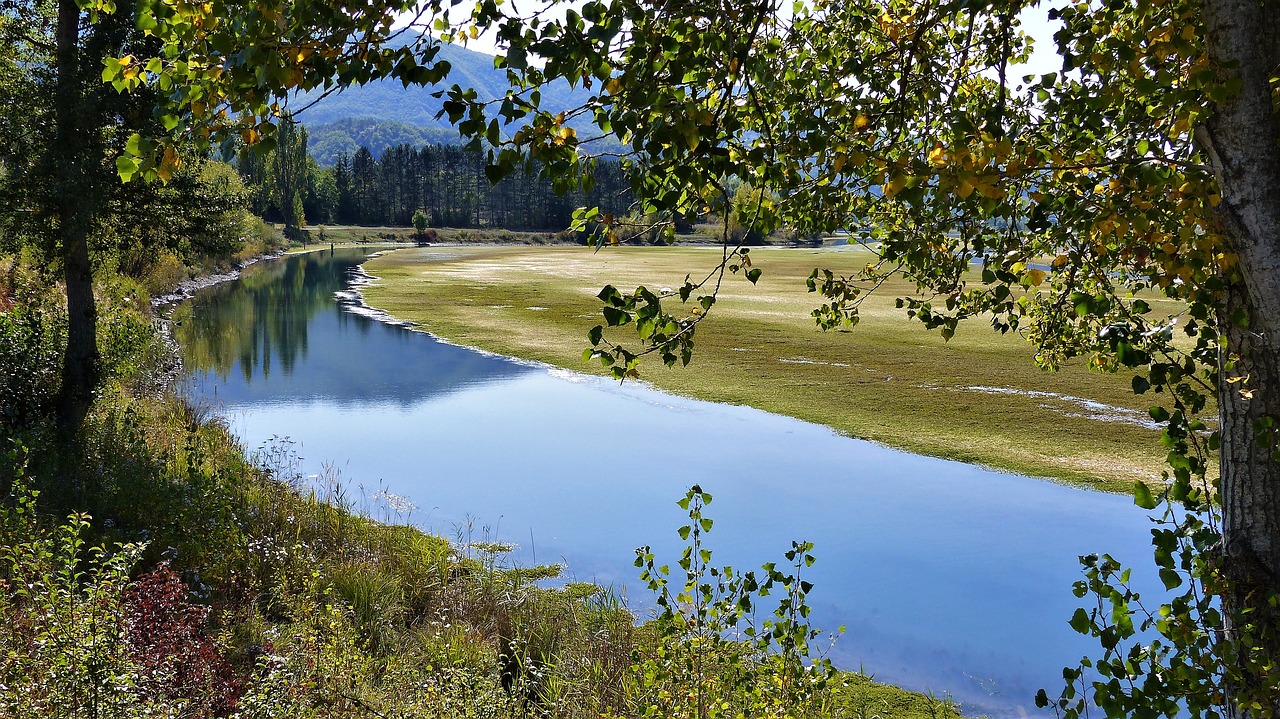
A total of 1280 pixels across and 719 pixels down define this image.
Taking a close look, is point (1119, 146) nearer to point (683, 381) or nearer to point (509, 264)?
point (683, 381)

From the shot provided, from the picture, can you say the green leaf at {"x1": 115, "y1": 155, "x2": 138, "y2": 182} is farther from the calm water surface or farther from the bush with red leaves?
the calm water surface

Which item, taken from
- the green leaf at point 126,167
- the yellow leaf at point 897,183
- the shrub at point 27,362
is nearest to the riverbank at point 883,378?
the shrub at point 27,362

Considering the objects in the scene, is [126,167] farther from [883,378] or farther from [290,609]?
[883,378]

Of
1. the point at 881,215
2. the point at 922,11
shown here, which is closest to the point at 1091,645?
the point at 881,215

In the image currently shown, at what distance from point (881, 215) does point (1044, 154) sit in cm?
257

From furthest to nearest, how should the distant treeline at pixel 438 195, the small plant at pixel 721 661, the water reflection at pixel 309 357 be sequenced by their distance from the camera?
the distant treeline at pixel 438 195, the water reflection at pixel 309 357, the small plant at pixel 721 661

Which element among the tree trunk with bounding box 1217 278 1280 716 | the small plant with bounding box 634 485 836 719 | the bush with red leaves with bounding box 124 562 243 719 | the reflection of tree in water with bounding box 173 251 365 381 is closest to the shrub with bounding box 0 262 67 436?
the bush with red leaves with bounding box 124 562 243 719

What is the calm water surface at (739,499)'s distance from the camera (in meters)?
9.81

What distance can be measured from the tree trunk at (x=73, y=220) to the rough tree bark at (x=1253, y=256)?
525 inches

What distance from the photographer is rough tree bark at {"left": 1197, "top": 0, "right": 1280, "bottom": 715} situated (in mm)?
3104

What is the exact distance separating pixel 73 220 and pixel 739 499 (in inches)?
414

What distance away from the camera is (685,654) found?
189 inches

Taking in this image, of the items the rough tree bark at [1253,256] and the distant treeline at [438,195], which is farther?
the distant treeline at [438,195]

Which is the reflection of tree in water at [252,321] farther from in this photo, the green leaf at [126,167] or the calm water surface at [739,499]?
the green leaf at [126,167]
